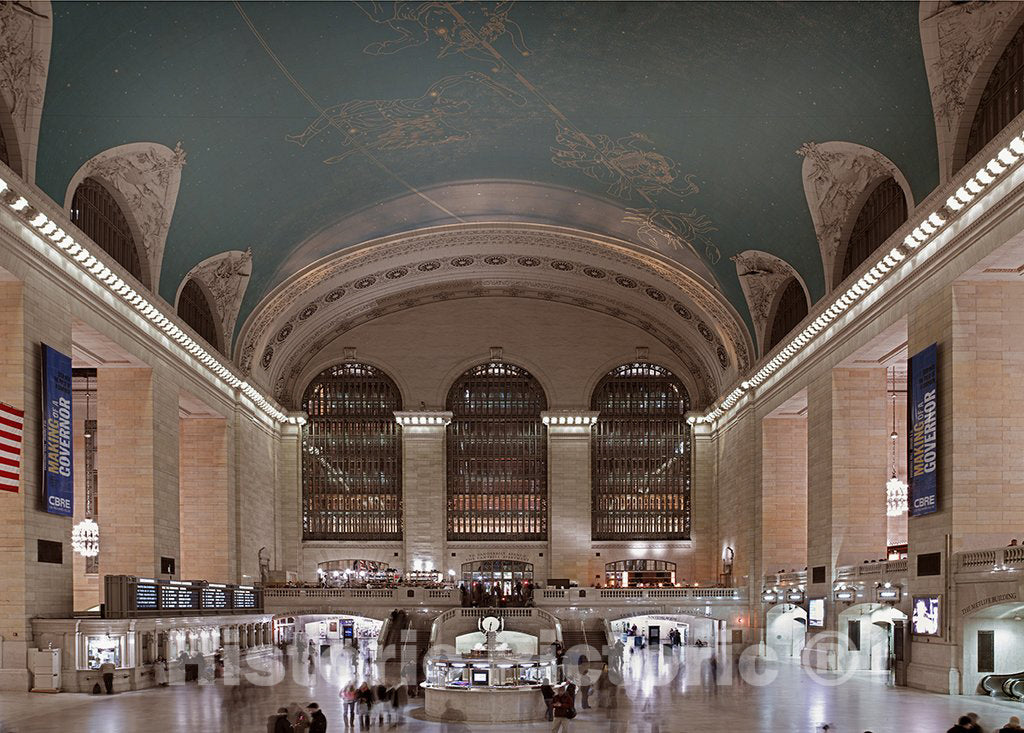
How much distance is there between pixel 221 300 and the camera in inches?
1407

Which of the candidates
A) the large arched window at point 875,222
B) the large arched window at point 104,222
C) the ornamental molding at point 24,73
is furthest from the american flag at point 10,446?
the large arched window at point 875,222

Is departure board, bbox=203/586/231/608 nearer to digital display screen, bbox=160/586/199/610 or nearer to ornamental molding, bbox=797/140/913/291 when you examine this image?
digital display screen, bbox=160/586/199/610

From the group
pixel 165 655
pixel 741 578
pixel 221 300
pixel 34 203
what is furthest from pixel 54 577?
pixel 741 578

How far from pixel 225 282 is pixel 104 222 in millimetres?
8405

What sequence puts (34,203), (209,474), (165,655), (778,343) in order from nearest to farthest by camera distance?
(34,203) < (165,655) < (778,343) < (209,474)

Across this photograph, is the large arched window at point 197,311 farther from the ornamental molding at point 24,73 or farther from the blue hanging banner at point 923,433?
the blue hanging banner at point 923,433

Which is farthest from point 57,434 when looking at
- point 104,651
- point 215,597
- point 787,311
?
point 787,311

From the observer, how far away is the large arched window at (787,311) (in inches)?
1325

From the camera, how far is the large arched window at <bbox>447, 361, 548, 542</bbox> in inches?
1880

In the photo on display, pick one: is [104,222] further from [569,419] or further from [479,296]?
[569,419]

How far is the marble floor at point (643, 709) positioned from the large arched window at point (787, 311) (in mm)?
11026

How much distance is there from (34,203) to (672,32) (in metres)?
12.3

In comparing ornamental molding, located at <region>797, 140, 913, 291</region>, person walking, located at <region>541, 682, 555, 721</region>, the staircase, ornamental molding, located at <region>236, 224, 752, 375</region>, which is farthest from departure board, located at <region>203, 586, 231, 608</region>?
ornamental molding, located at <region>797, 140, 913, 291</region>

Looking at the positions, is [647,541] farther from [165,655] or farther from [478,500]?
[165,655]
